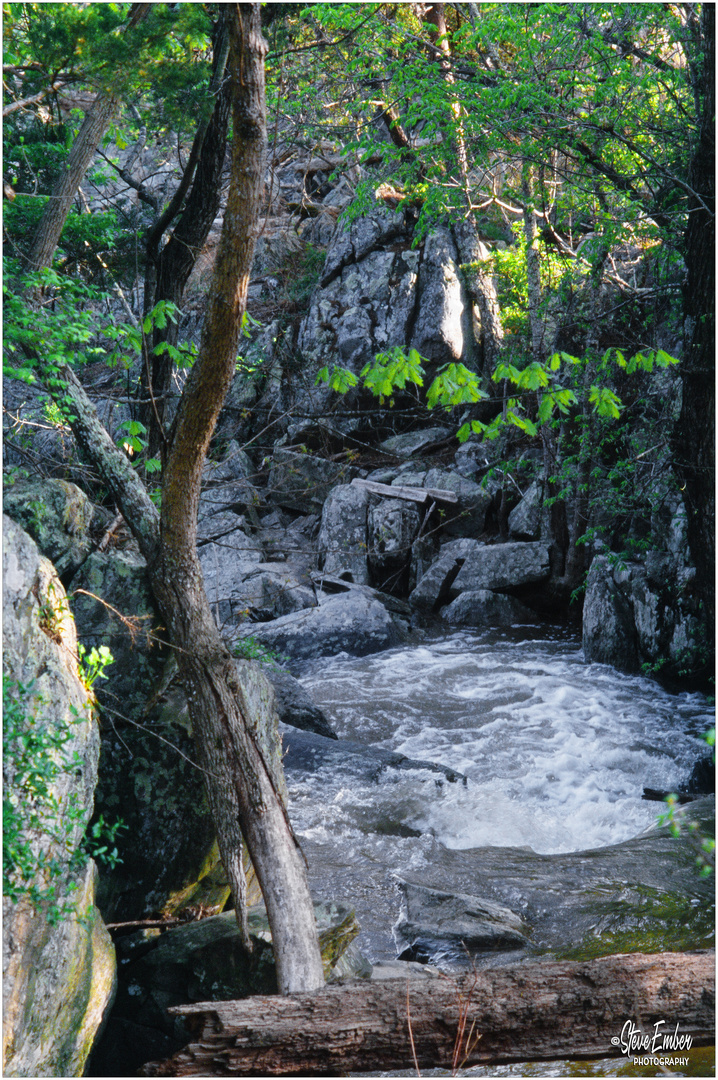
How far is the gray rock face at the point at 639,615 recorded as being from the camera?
31.6 feet

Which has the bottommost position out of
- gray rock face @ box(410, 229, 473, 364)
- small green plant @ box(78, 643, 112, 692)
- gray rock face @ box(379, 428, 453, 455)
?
small green plant @ box(78, 643, 112, 692)

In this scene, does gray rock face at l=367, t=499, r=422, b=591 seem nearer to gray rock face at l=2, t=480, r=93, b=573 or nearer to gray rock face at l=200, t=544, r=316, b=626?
gray rock face at l=200, t=544, r=316, b=626

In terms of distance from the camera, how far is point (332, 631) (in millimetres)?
12633

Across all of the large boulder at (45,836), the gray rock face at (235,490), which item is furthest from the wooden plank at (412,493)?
the large boulder at (45,836)

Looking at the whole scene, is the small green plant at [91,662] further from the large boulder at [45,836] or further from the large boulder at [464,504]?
the large boulder at [464,504]

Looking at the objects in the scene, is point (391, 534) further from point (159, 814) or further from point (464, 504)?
point (159, 814)

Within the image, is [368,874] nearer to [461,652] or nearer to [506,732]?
[506,732]

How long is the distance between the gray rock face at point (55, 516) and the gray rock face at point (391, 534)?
1070 centimetres

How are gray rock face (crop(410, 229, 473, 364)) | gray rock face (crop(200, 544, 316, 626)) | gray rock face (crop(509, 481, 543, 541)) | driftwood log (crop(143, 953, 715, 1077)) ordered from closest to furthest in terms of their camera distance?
driftwood log (crop(143, 953, 715, 1077)) → gray rock face (crop(200, 544, 316, 626)) → gray rock face (crop(509, 481, 543, 541)) → gray rock face (crop(410, 229, 473, 364))

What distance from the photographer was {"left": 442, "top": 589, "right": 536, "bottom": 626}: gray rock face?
13.8 metres

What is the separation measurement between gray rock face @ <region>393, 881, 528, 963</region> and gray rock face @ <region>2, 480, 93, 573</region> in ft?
11.8

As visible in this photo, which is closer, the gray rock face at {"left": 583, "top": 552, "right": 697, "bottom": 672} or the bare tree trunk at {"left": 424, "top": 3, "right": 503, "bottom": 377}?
the gray rock face at {"left": 583, "top": 552, "right": 697, "bottom": 672}

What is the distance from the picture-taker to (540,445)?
16641 mm

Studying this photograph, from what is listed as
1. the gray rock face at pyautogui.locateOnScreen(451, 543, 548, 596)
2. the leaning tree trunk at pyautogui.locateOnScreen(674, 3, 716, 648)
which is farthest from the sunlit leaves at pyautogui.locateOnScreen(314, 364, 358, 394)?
the gray rock face at pyautogui.locateOnScreen(451, 543, 548, 596)
